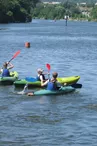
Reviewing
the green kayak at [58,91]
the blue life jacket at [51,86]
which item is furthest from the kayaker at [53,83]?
the green kayak at [58,91]

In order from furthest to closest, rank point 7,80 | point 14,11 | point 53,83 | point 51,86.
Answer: point 14,11, point 7,80, point 51,86, point 53,83

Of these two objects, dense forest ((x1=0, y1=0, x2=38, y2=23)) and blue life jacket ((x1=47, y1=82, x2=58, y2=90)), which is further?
dense forest ((x1=0, y1=0, x2=38, y2=23))

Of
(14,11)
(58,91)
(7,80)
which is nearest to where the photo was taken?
(58,91)

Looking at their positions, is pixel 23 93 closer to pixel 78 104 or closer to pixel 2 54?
pixel 78 104

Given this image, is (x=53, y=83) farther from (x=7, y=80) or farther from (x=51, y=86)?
(x=7, y=80)

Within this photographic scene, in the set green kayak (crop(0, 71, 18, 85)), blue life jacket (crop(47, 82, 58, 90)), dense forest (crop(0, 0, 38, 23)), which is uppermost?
blue life jacket (crop(47, 82, 58, 90))

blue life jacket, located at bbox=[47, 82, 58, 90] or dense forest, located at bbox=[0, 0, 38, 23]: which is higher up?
Answer: blue life jacket, located at bbox=[47, 82, 58, 90]

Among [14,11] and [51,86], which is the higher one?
[51,86]

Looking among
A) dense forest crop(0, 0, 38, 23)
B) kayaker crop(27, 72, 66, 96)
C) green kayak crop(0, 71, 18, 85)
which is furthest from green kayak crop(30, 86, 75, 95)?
dense forest crop(0, 0, 38, 23)

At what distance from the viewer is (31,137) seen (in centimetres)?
2077

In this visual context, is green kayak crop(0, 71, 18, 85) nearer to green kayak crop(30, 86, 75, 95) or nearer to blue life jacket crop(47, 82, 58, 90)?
green kayak crop(30, 86, 75, 95)

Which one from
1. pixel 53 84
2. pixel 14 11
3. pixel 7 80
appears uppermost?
pixel 53 84

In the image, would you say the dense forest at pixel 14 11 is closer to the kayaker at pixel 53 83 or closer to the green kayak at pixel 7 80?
the green kayak at pixel 7 80

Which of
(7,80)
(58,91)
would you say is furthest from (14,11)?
(58,91)
